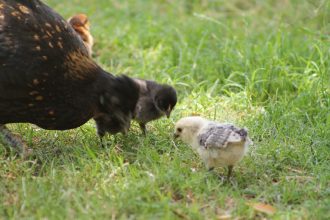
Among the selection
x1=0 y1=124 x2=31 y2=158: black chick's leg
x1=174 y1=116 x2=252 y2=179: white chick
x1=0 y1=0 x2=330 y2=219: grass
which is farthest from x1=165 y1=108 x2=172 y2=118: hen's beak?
x1=0 y1=124 x2=31 y2=158: black chick's leg

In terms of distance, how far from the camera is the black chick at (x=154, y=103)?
19.0 ft

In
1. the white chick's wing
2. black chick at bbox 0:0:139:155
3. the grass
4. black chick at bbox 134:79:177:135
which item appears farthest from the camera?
black chick at bbox 134:79:177:135

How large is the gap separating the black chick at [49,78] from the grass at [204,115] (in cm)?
36

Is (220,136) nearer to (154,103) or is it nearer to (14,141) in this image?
(154,103)

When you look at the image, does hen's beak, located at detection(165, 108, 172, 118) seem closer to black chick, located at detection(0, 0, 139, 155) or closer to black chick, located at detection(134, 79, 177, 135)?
black chick, located at detection(134, 79, 177, 135)

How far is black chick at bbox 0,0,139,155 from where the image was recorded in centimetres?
495

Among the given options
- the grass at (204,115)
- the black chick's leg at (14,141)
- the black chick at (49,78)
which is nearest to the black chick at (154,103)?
the grass at (204,115)

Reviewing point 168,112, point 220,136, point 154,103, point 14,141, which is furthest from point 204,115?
point 14,141

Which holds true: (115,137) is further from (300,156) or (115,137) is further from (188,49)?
(188,49)

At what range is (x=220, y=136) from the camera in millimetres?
4785

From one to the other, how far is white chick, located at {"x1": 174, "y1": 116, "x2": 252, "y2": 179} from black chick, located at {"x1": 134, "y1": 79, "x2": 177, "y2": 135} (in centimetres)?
62

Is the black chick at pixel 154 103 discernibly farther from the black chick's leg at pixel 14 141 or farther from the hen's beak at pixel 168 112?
the black chick's leg at pixel 14 141

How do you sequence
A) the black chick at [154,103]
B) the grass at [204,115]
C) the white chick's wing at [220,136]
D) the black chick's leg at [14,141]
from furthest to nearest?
the black chick at [154,103] < the black chick's leg at [14,141] < the white chick's wing at [220,136] < the grass at [204,115]

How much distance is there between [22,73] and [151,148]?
4.12ft
